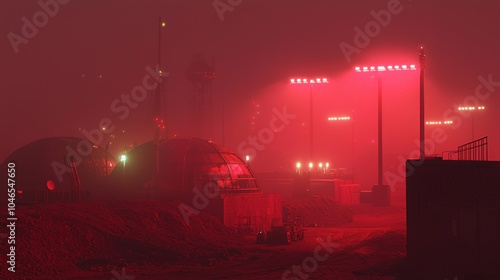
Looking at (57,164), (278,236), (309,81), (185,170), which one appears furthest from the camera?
(309,81)

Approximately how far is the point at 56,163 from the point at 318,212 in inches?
978

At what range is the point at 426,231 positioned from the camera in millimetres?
26797

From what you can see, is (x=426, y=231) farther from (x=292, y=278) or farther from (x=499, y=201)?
(x=292, y=278)

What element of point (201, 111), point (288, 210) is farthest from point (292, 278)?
point (201, 111)

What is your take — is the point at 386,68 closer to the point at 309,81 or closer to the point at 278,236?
the point at 309,81

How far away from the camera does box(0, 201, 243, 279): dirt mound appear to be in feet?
85.8

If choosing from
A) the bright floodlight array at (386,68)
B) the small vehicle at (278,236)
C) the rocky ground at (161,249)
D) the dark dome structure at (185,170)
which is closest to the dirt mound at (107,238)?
the rocky ground at (161,249)

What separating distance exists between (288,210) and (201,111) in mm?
33472

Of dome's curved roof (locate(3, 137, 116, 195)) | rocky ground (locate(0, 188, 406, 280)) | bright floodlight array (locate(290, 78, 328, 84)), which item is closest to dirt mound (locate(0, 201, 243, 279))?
rocky ground (locate(0, 188, 406, 280))

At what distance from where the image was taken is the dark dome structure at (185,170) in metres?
44.9

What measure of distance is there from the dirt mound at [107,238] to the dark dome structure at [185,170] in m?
5.36

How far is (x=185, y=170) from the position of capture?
4544 centimetres

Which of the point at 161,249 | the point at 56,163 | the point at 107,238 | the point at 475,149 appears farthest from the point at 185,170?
the point at 475,149

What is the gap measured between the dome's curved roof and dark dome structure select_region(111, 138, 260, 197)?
6.66 meters
